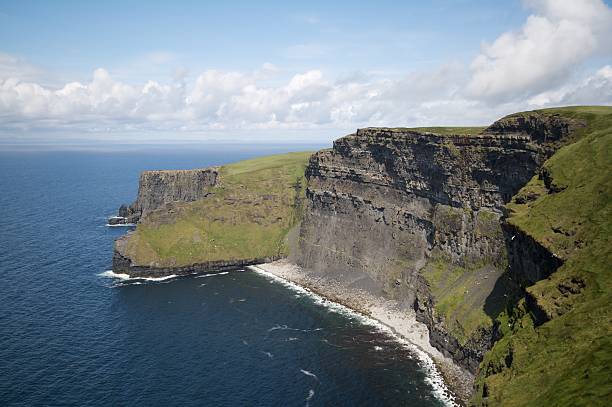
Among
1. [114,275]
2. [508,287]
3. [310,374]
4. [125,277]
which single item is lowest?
[310,374]

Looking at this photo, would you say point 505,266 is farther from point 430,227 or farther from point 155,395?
point 155,395

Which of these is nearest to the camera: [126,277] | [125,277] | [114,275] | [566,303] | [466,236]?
[566,303]

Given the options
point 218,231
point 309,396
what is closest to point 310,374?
point 309,396

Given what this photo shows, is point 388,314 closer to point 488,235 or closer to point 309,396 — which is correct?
point 488,235

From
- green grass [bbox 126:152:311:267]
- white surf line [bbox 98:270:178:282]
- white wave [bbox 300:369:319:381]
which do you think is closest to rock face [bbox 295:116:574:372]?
green grass [bbox 126:152:311:267]

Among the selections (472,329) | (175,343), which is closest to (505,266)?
(472,329)

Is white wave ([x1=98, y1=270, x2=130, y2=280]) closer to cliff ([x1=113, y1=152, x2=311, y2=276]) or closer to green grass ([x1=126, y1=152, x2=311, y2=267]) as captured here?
cliff ([x1=113, y1=152, x2=311, y2=276])

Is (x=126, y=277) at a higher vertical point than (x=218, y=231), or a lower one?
lower

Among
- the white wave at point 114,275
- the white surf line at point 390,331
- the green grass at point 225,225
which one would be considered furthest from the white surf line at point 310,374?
the white wave at point 114,275
